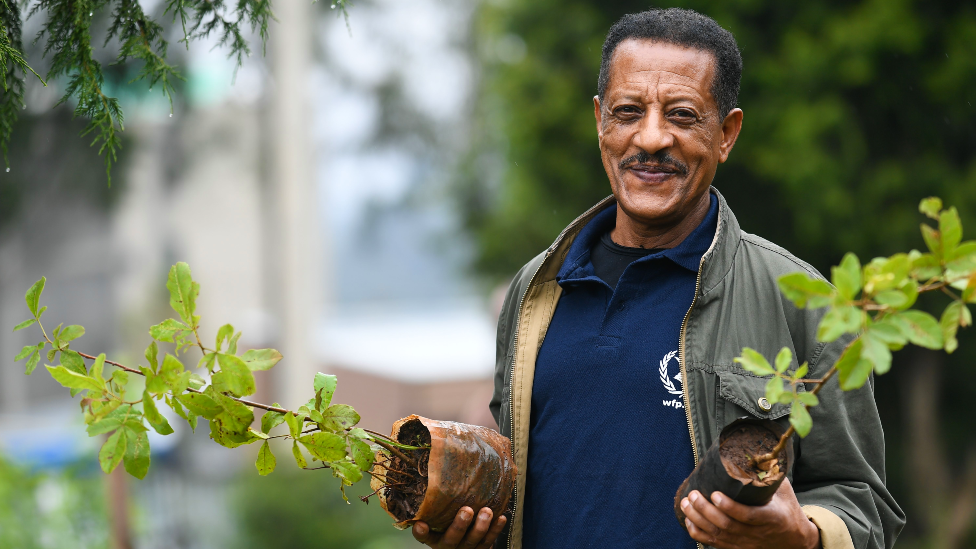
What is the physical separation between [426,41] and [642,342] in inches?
353

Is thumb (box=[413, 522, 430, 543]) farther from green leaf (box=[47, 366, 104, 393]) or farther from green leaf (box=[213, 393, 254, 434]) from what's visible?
green leaf (box=[47, 366, 104, 393])

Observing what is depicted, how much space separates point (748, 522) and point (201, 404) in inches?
35.4

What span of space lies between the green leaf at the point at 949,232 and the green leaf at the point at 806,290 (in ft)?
0.50

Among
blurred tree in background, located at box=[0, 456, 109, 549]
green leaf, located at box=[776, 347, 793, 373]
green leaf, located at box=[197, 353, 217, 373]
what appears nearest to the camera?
green leaf, located at box=[776, 347, 793, 373]

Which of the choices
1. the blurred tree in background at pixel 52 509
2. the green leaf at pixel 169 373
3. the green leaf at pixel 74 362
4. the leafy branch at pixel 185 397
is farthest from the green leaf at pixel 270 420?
the blurred tree in background at pixel 52 509

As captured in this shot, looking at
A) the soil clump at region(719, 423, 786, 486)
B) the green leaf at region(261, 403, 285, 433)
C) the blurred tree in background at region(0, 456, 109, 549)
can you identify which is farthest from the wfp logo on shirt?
the blurred tree in background at region(0, 456, 109, 549)

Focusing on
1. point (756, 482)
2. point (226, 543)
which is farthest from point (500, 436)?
point (226, 543)

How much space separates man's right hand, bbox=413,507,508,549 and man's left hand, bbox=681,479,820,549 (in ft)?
1.49

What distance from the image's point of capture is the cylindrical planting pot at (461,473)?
1650mm

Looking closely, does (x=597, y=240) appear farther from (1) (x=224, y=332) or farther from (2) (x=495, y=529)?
(1) (x=224, y=332)

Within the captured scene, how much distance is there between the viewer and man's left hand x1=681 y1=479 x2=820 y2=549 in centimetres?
133

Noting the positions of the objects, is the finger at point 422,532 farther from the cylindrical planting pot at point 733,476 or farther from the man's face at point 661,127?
the man's face at point 661,127

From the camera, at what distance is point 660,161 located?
172 centimetres

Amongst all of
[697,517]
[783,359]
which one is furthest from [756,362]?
[697,517]
